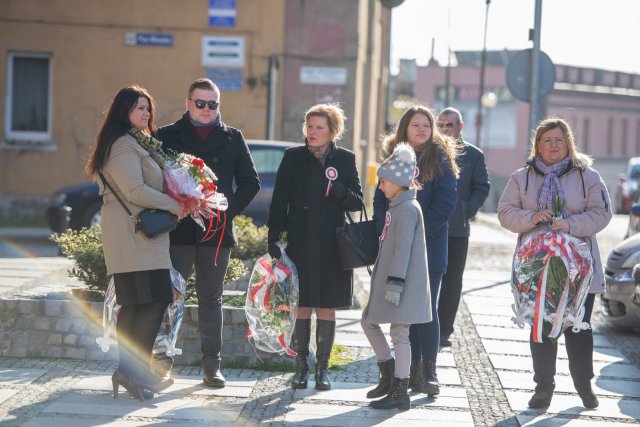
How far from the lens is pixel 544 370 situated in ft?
22.7

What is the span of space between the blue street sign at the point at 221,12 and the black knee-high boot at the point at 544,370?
47.2ft

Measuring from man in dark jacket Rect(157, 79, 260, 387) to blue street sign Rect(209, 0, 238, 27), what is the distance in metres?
13.5

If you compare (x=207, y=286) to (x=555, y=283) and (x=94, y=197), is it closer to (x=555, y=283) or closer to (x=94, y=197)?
(x=555, y=283)

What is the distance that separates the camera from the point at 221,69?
20516 millimetres

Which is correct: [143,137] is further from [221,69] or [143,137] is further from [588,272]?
[221,69]

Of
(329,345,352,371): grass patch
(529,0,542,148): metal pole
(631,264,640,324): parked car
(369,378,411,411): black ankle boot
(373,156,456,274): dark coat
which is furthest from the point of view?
(529,0,542,148): metal pole

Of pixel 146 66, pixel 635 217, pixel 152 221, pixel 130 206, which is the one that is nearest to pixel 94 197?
pixel 146 66

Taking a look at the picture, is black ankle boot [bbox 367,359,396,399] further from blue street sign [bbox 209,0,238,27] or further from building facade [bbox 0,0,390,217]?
blue street sign [bbox 209,0,238,27]

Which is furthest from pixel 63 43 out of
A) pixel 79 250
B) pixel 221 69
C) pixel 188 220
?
pixel 188 220

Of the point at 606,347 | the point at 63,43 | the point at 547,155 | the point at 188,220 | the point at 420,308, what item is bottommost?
the point at 606,347

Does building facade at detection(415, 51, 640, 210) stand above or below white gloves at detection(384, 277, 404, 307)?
above

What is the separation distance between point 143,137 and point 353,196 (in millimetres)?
1387

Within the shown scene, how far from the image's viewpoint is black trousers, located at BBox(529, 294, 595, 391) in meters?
6.93

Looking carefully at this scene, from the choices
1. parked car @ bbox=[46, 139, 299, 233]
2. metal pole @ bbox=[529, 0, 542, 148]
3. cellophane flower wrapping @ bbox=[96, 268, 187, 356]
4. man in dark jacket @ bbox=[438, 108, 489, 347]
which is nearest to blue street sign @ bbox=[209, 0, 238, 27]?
parked car @ bbox=[46, 139, 299, 233]
